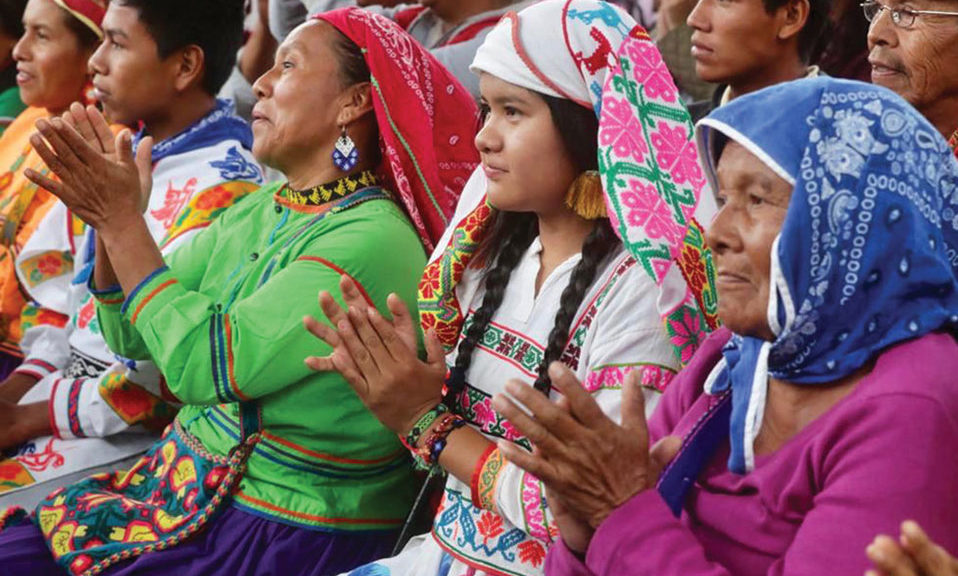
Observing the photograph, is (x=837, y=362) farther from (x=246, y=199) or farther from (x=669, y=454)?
(x=246, y=199)

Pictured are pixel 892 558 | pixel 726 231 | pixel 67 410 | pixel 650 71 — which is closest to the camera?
pixel 892 558

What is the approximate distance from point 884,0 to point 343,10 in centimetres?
125

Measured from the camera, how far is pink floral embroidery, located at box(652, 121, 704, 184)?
261 cm

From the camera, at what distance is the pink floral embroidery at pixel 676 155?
2.61 m

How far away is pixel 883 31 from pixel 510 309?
103 centimetres

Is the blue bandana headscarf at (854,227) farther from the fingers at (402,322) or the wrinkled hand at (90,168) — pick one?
the wrinkled hand at (90,168)

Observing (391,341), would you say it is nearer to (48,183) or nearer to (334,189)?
(334,189)

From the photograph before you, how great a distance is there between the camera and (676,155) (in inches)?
104

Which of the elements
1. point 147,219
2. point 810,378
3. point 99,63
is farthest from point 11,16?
point 810,378

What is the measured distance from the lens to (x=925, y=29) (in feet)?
9.51

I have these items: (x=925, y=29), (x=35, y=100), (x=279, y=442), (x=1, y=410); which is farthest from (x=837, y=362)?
(x=35, y=100)

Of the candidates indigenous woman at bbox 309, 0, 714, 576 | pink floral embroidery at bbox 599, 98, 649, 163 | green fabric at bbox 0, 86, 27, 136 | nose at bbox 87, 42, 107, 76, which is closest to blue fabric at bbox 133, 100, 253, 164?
nose at bbox 87, 42, 107, 76

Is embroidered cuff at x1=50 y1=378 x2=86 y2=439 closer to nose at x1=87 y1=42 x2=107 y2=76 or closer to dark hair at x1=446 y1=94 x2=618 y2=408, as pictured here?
nose at x1=87 y1=42 x2=107 y2=76

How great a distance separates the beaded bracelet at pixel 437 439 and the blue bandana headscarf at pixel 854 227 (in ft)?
2.67
